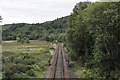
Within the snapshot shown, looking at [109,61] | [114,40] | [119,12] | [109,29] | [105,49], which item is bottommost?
[109,61]

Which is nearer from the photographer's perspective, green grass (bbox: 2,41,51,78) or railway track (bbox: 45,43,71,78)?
green grass (bbox: 2,41,51,78)

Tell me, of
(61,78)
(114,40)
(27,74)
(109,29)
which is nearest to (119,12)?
(109,29)

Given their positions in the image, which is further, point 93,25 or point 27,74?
point 27,74

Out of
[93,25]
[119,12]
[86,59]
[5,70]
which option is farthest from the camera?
[86,59]

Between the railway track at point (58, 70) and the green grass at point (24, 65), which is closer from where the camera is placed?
the green grass at point (24, 65)

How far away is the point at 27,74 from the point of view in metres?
19.2

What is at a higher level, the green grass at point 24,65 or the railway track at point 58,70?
the green grass at point 24,65

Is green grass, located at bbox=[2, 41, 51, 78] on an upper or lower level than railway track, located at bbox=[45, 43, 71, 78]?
upper

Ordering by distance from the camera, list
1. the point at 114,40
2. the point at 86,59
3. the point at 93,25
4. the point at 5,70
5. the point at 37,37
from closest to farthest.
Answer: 1. the point at 114,40
2. the point at 93,25
3. the point at 5,70
4. the point at 86,59
5. the point at 37,37

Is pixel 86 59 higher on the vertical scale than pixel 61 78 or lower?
higher

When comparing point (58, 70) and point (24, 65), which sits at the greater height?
point (24, 65)

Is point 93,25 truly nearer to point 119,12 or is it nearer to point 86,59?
point 119,12

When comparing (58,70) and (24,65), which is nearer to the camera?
(58,70)

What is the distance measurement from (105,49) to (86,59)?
886cm
